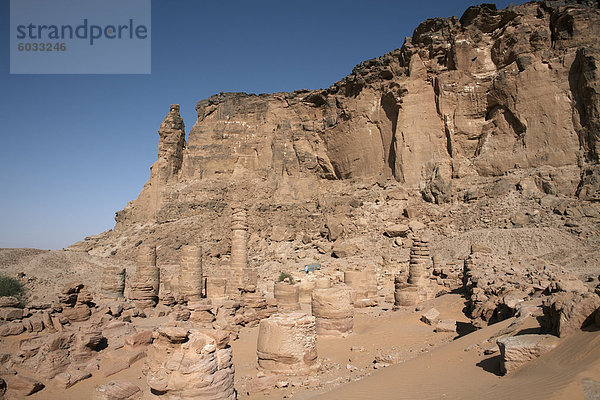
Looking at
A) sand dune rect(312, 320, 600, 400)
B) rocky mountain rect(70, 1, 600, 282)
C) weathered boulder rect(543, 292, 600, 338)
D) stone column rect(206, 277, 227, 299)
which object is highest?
rocky mountain rect(70, 1, 600, 282)

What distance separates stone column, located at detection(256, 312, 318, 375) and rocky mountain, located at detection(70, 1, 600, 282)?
64.3 ft

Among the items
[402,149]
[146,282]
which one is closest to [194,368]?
[146,282]

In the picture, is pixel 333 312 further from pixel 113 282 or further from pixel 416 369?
pixel 113 282

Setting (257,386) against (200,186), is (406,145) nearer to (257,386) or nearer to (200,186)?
(200,186)

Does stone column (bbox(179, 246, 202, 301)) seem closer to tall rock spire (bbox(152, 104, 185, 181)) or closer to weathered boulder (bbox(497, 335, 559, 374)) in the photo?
weathered boulder (bbox(497, 335, 559, 374))

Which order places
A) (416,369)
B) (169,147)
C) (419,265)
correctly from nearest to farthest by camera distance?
(416,369) < (419,265) < (169,147)

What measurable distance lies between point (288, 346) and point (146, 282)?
9866 millimetres

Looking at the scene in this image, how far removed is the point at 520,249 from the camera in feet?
77.8

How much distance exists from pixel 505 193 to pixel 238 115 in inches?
1134

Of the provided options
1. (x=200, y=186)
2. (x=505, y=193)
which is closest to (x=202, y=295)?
(x=505, y=193)

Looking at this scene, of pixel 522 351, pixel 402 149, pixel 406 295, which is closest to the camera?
pixel 522 351

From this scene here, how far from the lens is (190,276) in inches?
690

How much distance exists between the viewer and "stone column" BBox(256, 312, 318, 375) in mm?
8484

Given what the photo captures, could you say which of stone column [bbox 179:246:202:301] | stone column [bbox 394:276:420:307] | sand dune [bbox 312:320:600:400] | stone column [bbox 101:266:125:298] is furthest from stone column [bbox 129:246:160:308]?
sand dune [bbox 312:320:600:400]
